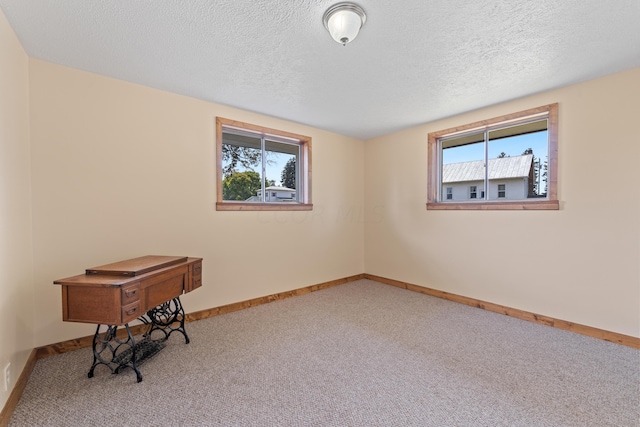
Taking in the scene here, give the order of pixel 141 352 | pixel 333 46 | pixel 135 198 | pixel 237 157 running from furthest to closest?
pixel 237 157 < pixel 135 198 < pixel 141 352 < pixel 333 46

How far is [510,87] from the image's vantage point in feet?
8.80

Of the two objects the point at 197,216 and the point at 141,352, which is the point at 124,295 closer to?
the point at 141,352

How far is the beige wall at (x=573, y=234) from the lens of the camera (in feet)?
7.82

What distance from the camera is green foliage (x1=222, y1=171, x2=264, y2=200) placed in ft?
10.9

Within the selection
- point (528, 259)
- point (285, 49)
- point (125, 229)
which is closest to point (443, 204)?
point (528, 259)

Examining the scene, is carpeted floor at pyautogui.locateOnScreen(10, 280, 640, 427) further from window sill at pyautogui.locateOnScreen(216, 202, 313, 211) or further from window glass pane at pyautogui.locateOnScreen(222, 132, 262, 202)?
window glass pane at pyautogui.locateOnScreen(222, 132, 262, 202)

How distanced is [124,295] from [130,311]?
128mm

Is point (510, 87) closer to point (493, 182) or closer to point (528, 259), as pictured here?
point (493, 182)

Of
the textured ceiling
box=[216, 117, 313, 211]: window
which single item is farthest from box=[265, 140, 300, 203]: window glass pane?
the textured ceiling

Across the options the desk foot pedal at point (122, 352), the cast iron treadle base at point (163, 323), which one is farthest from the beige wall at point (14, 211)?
the cast iron treadle base at point (163, 323)

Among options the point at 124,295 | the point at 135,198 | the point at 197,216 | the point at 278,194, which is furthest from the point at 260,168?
the point at 124,295

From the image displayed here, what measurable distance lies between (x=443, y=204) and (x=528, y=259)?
1.13 m

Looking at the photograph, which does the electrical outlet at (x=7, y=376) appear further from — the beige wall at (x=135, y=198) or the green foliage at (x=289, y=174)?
the green foliage at (x=289, y=174)

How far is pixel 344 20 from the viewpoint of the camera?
64.8 inches
